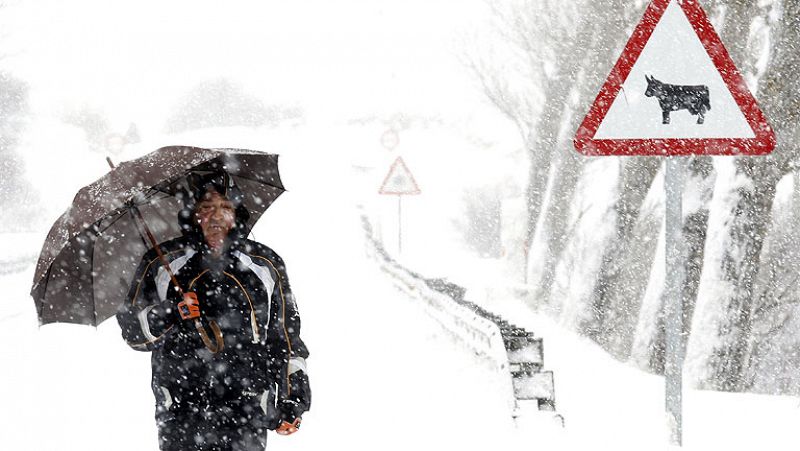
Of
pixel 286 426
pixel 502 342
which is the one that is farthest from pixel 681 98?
pixel 502 342

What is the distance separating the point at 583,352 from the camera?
12945 mm

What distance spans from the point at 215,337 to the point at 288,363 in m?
0.34

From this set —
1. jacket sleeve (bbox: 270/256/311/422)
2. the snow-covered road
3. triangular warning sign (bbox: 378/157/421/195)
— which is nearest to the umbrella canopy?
jacket sleeve (bbox: 270/256/311/422)

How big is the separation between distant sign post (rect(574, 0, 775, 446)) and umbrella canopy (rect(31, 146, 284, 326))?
5.69ft

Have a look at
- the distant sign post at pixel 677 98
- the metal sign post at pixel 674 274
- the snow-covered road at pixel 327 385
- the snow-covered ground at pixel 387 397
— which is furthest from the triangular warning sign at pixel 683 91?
the snow-covered road at pixel 327 385

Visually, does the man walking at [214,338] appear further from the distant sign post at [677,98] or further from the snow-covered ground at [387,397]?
the snow-covered ground at [387,397]

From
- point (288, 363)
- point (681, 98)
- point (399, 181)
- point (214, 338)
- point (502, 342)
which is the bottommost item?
point (502, 342)

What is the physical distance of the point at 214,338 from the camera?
13.3ft

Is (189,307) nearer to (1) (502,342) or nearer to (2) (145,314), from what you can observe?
(2) (145,314)

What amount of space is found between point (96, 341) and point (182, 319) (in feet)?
37.5

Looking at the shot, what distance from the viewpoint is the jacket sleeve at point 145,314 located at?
396 centimetres

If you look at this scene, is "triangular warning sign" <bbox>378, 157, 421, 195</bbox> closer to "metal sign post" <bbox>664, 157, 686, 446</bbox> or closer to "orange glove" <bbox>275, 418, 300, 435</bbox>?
"metal sign post" <bbox>664, 157, 686, 446</bbox>

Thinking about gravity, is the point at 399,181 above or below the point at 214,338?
above

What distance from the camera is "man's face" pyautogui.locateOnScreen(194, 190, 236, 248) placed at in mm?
4098
